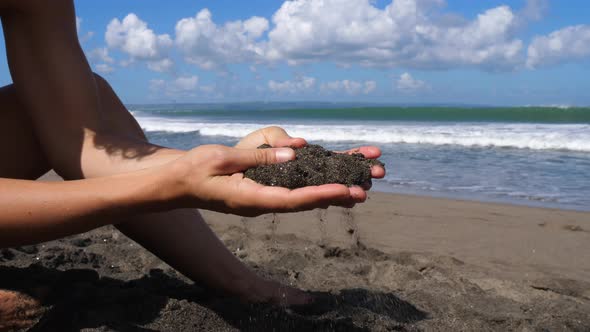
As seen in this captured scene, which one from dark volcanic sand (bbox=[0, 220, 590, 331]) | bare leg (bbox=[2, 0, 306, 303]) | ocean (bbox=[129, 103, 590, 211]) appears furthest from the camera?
ocean (bbox=[129, 103, 590, 211])

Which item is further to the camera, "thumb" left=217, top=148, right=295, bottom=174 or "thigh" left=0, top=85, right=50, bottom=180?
"thigh" left=0, top=85, right=50, bottom=180

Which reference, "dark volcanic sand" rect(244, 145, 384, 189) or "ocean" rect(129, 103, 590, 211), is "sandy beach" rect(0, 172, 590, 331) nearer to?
"dark volcanic sand" rect(244, 145, 384, 189)

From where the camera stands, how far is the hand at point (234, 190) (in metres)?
1.23

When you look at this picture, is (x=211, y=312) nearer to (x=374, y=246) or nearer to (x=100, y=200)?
(x=100, y=200)

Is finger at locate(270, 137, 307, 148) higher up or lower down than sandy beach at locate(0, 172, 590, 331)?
higher up

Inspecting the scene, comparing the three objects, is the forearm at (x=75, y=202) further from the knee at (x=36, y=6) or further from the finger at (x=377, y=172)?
the knee at (x=36, y=6)

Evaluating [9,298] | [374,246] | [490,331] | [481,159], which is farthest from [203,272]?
[481,159]

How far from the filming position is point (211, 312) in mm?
1849

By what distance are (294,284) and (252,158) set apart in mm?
1260

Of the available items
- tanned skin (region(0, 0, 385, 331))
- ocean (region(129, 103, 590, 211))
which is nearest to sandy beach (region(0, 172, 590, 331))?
tanned skin (region(0, 0, 385, 331))

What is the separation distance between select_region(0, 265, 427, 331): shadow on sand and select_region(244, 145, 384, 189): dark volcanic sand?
2.02 ft

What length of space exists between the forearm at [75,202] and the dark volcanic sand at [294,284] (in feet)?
1.51

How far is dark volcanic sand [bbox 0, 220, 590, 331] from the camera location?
181 cm

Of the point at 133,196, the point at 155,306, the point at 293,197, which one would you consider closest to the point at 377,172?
the point at 293,197
